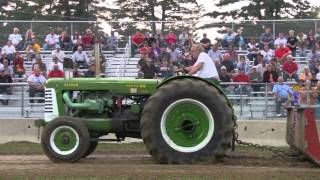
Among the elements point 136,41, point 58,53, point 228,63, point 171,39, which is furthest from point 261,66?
point 58,53

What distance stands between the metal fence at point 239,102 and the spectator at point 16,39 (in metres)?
6.57

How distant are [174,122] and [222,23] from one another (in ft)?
45.7

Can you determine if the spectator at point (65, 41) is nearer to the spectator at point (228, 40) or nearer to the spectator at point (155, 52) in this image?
the spectator at point (155, 52)

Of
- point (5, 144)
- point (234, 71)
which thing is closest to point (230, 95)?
point (234, 71)

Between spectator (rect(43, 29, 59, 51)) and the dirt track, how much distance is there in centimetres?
1175

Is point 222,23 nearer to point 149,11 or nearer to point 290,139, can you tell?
point 290,139

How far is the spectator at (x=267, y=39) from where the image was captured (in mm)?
21484

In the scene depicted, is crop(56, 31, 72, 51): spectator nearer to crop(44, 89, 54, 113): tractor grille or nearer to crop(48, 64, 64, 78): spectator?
crop(48, 64, 64, 78): spectator

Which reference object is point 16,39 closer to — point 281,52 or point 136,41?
point 136,41

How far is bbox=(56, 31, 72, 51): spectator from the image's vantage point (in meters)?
22.0

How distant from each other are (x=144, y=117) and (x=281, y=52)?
1198 centimetres

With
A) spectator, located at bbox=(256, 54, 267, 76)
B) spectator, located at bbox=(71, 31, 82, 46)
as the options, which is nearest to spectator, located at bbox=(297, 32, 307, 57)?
spectator, located at bbox=(256, 54, 267, 76)

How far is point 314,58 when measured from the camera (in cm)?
2039

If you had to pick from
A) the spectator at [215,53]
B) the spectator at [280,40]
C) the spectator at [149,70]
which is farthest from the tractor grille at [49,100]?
→ the spectator at [280,40]
